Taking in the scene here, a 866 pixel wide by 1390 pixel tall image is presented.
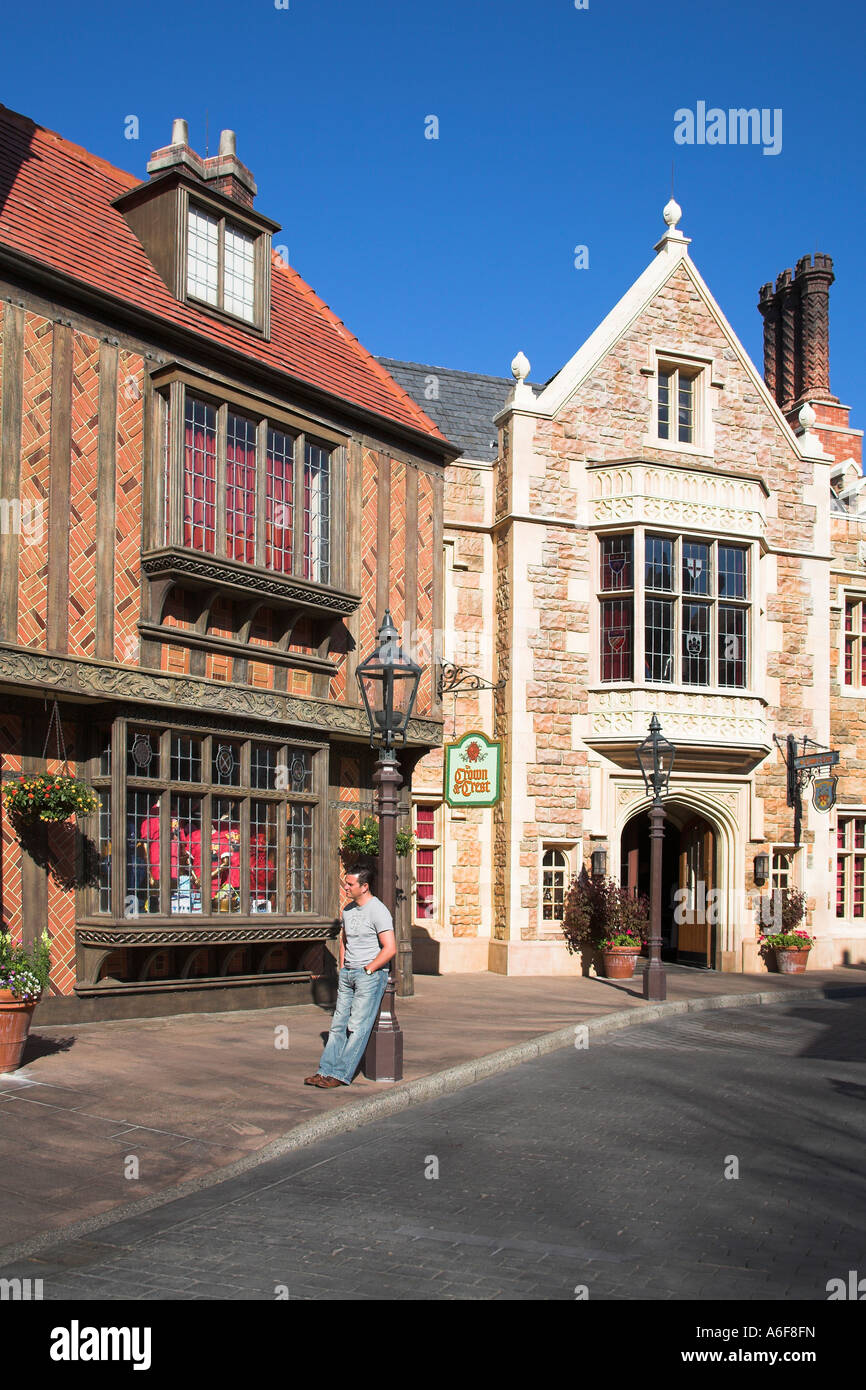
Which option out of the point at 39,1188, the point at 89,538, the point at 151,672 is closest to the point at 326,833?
the point at 151,672

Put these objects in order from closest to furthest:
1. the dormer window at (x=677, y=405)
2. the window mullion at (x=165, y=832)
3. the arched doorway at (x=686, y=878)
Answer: the window mullion at (x=165, y=832), the arched doorway at (x=686, y=878), the dormer window at (x=677, y=405)

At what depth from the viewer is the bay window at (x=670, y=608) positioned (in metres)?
22.9

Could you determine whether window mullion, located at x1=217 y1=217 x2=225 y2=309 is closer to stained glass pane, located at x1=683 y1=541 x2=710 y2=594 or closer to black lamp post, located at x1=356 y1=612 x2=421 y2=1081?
black lamp post, located at x1=356 y1=612 x2=421 y2=1081

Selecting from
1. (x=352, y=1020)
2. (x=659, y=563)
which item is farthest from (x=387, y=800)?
(x=659, y=563)

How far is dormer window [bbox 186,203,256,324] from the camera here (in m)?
15.3

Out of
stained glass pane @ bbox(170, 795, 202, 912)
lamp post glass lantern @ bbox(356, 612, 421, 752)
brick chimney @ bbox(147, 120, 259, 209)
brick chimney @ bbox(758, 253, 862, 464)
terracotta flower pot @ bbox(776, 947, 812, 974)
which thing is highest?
brick chimney @ bbox(758, 253, 862, 464)

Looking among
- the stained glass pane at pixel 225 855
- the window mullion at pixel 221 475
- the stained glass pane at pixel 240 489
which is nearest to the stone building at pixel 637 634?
the stained glass pane at pixel 240 489

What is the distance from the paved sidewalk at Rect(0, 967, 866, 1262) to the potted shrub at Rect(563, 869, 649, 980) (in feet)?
17.8

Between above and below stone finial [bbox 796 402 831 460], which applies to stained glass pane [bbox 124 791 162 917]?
below

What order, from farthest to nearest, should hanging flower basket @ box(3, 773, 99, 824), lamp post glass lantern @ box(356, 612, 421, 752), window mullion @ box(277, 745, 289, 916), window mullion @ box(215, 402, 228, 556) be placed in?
window mullion @ box(277, 745, 289, 916) → window mullion @ box(215, 402, 228, 556) → hanging flower basket @ box(3, 773, 99, 824) → lamp post glass lantern @ box(356, 612, 421, 752)

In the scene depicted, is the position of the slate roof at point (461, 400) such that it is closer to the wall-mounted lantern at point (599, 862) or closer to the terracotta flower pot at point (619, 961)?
the wall-mounted lantern at point (599, 862)

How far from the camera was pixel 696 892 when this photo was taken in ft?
80.8

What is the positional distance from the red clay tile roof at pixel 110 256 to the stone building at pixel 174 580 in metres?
0.05

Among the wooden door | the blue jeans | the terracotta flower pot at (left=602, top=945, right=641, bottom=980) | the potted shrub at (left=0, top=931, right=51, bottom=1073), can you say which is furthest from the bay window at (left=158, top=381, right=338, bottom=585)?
the wooden door
